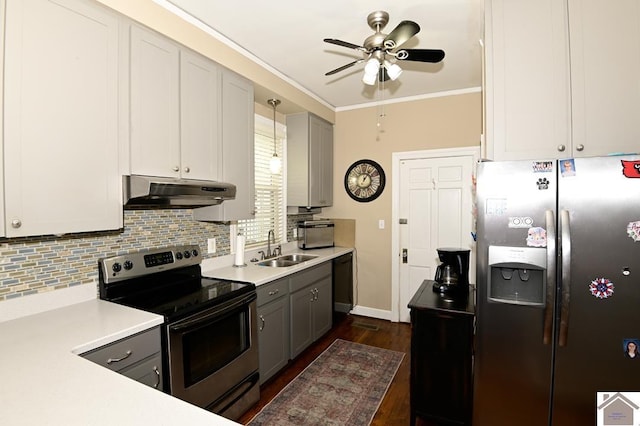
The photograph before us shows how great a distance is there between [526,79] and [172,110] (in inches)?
84.3

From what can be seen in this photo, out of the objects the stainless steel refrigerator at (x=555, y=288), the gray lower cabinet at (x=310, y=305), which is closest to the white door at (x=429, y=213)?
the gray lower cabinet at (x=310, y=305)

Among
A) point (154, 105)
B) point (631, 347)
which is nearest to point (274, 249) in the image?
point (154, 105)

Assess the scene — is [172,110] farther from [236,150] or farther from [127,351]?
[127,351]

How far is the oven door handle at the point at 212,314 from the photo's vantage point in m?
1.76

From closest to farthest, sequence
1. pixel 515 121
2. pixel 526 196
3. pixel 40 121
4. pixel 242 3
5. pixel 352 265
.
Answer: pixel 40 121, pixel 526 196, pixel 515 121, pixel 242 3, pixel 352 265

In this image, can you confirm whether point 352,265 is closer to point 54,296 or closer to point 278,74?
point 278,74

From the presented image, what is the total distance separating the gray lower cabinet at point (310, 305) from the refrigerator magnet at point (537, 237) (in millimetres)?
1837

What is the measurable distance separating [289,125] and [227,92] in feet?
4.55

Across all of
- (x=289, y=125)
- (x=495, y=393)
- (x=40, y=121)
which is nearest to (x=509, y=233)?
(x=495, y=393)

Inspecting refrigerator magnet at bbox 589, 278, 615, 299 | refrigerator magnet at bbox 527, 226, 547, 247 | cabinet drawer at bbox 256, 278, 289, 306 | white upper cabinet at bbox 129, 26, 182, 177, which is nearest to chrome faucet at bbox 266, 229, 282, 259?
cabinet drawer at bbox 256, 278, 289, 306

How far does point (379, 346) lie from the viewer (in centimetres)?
338

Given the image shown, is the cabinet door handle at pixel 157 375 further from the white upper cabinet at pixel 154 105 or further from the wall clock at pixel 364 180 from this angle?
the wall clock at pixel 364 180

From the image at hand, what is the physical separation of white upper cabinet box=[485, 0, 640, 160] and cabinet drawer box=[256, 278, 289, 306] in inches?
72.0

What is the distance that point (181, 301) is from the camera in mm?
1939
